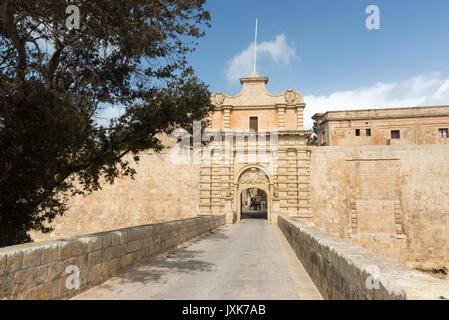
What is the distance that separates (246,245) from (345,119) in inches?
990

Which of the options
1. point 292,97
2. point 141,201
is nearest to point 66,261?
point 141,201

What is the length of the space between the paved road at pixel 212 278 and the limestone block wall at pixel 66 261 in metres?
0.23

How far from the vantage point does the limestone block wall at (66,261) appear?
10.4 ft

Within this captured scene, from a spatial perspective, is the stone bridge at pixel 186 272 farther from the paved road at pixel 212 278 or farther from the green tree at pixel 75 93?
the green tree at pixel 75 93

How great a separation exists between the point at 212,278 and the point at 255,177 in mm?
16356

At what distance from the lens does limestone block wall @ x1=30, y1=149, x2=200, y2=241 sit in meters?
21.5

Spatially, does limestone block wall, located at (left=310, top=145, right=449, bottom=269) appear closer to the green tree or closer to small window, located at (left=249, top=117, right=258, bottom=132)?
small window, located at (left=249, top=117, right=258, bottom=132)

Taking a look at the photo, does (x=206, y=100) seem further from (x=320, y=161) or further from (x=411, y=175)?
(x=411, y=175)

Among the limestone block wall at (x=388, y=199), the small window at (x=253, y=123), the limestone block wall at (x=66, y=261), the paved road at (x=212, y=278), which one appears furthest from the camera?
the small window at (x=253, y=123)

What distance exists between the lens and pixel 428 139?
2906 centimetres

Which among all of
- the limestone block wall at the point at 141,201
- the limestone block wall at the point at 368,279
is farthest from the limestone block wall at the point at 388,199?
the limestone block wall at the point at 368,279

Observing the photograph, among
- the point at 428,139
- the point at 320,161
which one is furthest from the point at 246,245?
the point at 428,139

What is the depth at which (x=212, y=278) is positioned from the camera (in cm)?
536

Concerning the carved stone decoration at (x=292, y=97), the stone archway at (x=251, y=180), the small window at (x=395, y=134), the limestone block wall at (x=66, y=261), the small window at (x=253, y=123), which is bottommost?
the limestone block wall at (x=66, y=261)
